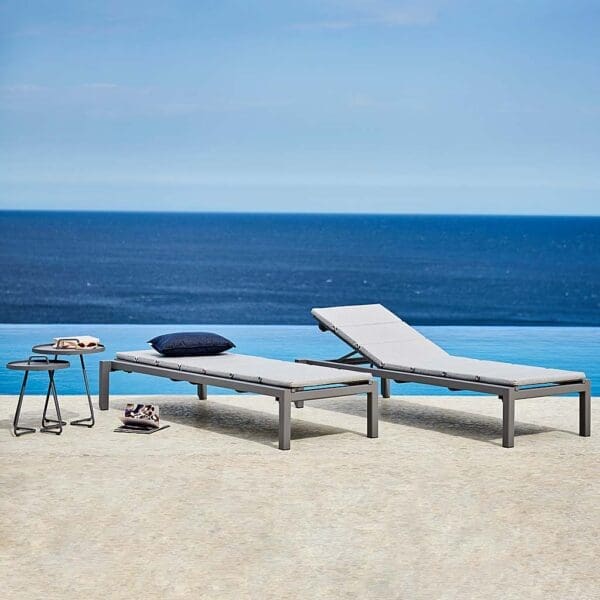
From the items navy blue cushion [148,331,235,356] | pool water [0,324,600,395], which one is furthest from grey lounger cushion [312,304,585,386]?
pool water [0,324,600,395]

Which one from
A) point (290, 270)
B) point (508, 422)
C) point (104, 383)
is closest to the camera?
point (508, 422)

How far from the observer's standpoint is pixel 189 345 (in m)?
6.18

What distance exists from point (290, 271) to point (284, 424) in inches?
1850

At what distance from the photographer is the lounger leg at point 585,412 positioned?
18.7 ft

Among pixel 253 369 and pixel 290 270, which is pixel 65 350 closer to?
pixel 253 369

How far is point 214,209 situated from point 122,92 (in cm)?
590

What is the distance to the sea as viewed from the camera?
4578 cm

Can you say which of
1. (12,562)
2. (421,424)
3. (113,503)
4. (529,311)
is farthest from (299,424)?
(529,311)

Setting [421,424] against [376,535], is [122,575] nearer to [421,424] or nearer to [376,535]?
[376,535]

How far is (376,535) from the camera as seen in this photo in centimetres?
395

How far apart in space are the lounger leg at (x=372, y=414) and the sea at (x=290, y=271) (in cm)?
2959

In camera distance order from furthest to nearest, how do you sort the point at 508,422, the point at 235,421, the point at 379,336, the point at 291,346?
the point at 291,346 < the point at 379,336 < the point at 235,421 < the point at 508,422

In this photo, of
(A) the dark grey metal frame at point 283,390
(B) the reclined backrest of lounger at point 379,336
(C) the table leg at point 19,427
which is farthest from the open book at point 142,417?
(B) the reclined backrest of lounger at point 379,336

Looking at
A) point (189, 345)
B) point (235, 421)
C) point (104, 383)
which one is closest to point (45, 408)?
point (104, 383)
